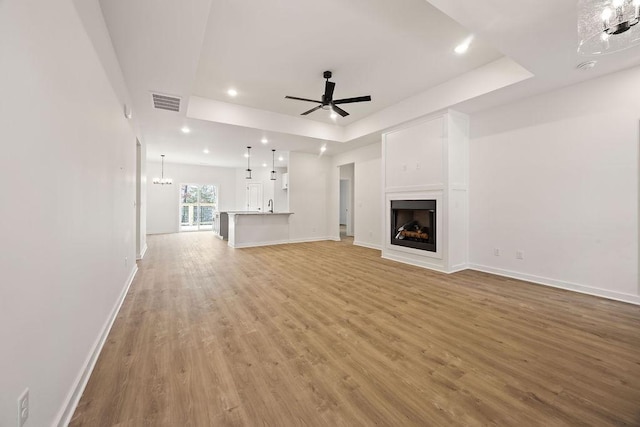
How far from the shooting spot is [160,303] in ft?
9.70

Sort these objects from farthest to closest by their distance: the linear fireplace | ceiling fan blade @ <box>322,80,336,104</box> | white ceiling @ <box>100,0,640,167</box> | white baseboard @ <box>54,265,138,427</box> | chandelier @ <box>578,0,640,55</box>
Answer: the linear fireplace, ceiling fan blade @ <box>322,80,336,104</box>, white ceiling @ <box>100,0,640,167</box>, chandelier @ <box>578,0,640,55</box>, white baseboard @ <box>54,265,138,427</box>

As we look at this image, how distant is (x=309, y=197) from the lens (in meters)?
7.97

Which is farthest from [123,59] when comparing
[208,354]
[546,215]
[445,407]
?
[546,215]

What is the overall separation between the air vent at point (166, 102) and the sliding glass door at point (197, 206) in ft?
24.2

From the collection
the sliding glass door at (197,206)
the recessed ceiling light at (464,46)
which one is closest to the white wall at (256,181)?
the sliding glass door at (197,206)

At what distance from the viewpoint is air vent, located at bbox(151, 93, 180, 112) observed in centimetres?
384

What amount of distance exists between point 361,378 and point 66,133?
2363 millimetres

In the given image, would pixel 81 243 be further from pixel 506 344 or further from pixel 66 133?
pixel 506 344

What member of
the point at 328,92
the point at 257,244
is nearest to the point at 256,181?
the point at 257,244

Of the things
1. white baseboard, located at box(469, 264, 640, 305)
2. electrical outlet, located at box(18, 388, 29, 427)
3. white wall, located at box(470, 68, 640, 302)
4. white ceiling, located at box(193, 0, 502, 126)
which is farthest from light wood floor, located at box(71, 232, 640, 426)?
white ceiling, located at box(193, 0, 502, 126)

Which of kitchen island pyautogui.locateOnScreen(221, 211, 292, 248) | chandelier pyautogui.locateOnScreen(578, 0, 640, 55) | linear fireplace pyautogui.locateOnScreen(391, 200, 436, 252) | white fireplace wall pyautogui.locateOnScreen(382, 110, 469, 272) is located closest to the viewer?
chandelier pyautogui.locateOnScreen(578, 0, 640, 55)

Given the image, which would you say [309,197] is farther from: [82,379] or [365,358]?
[82,379]

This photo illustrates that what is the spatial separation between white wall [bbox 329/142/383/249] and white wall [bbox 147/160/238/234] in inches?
269

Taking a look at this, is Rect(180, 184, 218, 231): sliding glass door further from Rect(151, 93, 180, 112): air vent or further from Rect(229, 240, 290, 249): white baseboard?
Rect(151, 93, 180, 112): air vent
